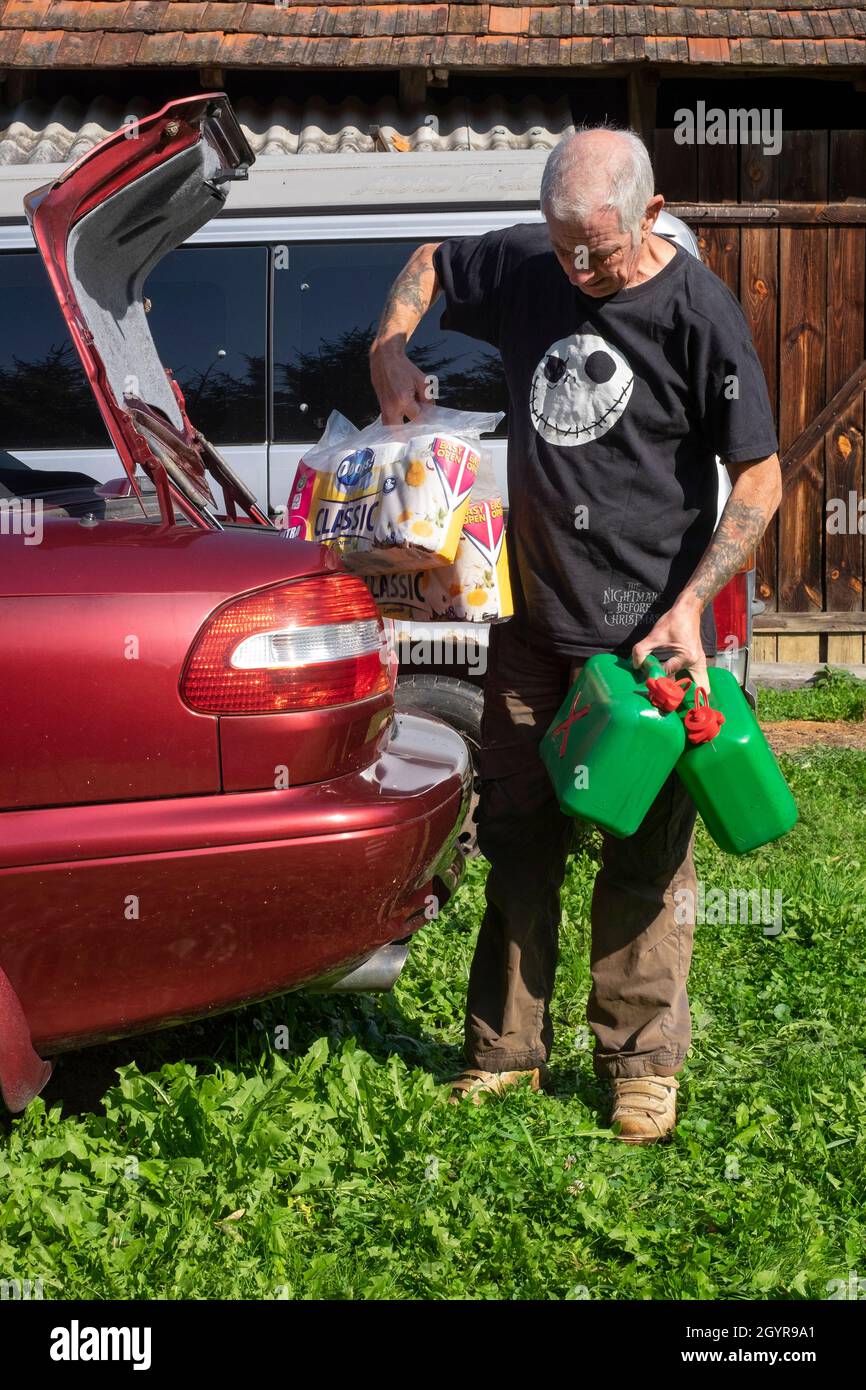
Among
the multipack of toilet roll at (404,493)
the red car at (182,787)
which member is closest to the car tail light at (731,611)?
the multipack of toilet roll at (404,493)

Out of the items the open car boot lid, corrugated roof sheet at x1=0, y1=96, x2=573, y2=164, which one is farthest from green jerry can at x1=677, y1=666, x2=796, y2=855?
corrugated roof sheet at x1=0, y1=96, x2=573, y2=164

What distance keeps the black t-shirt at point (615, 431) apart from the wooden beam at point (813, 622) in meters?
5.96

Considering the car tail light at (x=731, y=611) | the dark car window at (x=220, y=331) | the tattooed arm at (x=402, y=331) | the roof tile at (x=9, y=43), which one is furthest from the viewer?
the roof tile at (x=9, y=43)

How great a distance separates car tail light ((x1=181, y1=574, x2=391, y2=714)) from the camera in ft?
8.27

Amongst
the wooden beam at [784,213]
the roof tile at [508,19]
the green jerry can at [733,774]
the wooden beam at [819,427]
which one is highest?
the roof tile at [508,19]

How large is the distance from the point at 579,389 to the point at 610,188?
0.41 meters

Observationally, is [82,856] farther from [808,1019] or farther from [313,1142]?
[808,1019]

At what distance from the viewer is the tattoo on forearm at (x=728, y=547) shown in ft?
9.46

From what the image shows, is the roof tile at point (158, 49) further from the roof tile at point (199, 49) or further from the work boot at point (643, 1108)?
the work boot at point (643, 1108)

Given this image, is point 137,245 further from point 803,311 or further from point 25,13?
point 803,311

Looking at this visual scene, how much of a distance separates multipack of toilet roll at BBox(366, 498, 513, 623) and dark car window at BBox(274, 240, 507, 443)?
4.63 feet

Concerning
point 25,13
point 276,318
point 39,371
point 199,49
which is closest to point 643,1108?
point 276,318

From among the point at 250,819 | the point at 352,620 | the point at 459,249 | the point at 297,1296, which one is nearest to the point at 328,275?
the point at 459,249
